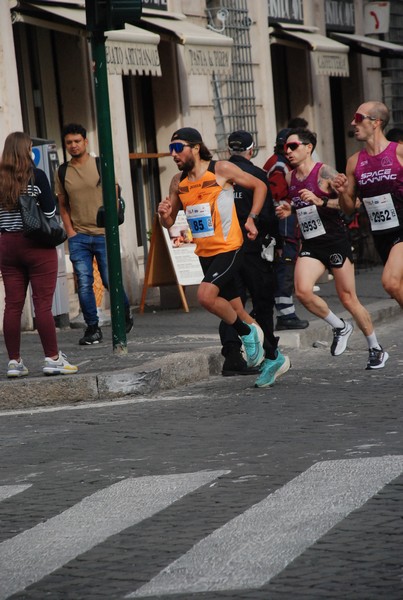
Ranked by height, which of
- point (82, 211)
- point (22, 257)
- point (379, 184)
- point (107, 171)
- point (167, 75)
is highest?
point (167, 75)

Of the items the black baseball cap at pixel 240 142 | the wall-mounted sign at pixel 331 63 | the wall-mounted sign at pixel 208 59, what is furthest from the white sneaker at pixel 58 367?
the wall-mounted sign at pixel 331 63

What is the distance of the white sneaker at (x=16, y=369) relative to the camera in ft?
33.7

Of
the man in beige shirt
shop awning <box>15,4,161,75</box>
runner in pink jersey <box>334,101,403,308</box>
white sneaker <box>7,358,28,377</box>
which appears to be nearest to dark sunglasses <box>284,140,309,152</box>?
runner in pink jersey <box>334,101,403,308</box>

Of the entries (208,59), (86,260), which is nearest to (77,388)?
(86,260)

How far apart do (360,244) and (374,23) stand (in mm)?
4761

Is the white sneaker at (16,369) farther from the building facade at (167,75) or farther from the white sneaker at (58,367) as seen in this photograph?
the building facade at (167,75)

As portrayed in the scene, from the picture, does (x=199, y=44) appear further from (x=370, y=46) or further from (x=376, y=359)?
(x=376, y=359)

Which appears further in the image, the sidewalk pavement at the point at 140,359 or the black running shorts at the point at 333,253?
the black running shorts at the point at 333,253

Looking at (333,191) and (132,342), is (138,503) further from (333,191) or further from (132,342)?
(132,342)

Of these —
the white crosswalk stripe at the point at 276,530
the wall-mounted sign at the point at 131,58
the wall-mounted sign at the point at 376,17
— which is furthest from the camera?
the wall-mounted sign at the point at 376,17

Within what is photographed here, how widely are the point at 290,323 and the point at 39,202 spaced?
3374 mm

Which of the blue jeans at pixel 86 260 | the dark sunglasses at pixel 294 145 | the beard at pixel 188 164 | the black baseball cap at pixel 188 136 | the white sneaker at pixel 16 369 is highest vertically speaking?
the black baseball cap at pixel 188 136

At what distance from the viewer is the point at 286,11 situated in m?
22.0

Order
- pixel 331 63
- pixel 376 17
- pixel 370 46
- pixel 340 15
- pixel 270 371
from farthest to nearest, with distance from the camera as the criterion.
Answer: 1. pixel 376 17
2. pixel 340 15
3. pixel 370 46
4. pixel 331 63
5. pixel 270 371
